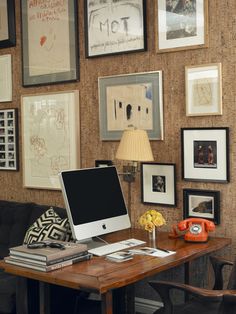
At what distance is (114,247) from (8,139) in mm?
1920

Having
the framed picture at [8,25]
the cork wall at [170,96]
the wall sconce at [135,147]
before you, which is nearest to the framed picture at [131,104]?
the cork wall at [170,96]

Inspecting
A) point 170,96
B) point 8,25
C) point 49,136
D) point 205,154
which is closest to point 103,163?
point 49,136

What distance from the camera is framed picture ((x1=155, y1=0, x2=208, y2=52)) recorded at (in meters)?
3.43

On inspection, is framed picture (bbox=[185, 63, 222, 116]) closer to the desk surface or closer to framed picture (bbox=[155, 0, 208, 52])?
framed picture (bbox=[155, 0, 208, 52])

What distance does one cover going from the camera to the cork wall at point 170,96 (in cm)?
336

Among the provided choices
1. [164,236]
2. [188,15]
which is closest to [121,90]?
[188,15]

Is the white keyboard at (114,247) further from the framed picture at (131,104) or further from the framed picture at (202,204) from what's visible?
the framed picture at (131,104)

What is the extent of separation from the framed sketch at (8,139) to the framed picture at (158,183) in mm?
1350

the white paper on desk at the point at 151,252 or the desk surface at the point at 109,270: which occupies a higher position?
the white paper on desk at the point at 151,252

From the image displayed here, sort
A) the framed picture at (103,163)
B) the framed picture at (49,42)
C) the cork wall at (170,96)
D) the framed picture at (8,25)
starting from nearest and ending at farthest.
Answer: the cork wall at (170,96), the framed picture at (103,163), the framed picture at (49,42), the framed picture at (8,25)

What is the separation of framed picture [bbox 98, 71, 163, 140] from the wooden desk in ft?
3.05

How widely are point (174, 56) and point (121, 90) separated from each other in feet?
1.59

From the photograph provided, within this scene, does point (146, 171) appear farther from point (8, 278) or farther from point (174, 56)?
point (8, 278)

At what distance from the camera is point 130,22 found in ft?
12.3
